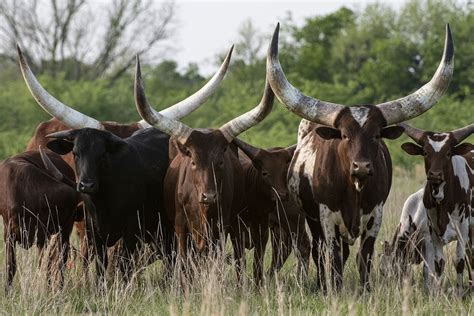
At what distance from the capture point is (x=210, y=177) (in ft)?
24.9

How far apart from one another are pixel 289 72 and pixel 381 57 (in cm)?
323

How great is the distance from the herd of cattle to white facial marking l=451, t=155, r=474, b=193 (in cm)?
1

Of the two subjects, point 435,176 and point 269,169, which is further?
point 269,169

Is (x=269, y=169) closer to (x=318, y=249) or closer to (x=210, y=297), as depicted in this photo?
(x=318, y=249)

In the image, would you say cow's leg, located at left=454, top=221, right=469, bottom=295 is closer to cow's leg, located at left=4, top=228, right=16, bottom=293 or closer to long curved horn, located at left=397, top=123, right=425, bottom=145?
long curved horn, located at left=397, top=123, right=425, bottom=145

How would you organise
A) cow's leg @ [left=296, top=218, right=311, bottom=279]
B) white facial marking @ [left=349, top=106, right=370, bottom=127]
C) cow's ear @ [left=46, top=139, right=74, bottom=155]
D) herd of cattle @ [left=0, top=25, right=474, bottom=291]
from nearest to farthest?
white facial marking @ [left=349, top=106, right=370, bottom=127], herd of cattle @ [left=0, top=25, right=474, bottom=291], cow's ear @ [left=46, top=139, right=74, bottom=155], cow's leg @ [left=296, top=218, right=311, bottom=279]

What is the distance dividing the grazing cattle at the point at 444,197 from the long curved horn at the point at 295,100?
753mm

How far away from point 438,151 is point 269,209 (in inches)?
71.4

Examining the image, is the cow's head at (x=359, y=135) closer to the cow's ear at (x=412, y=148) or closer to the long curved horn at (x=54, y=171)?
the cow's ear at (x=412, y=148)

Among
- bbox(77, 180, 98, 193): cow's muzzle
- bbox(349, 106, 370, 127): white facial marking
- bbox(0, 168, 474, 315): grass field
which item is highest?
bbox(349, 106, 370, 127): white facial marking

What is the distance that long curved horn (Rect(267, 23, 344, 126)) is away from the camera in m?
7.84

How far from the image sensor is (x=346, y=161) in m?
7.63

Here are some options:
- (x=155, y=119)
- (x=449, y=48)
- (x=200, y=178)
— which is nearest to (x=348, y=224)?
(x=200, y=178)

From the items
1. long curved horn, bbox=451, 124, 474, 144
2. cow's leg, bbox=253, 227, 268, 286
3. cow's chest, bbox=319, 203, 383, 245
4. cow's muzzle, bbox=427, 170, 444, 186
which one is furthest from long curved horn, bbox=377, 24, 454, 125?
cow's leg, bbox=253, 227, 268, 286
